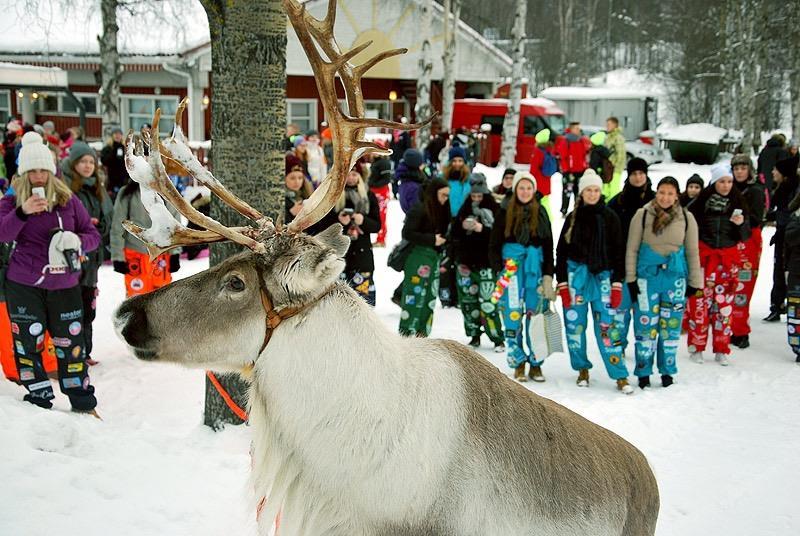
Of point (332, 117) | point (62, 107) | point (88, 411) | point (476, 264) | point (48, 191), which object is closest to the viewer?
point (332, 117)

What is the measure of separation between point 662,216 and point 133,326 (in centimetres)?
565

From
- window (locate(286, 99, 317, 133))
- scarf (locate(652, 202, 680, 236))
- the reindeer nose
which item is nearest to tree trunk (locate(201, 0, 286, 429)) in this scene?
the reindeer nose

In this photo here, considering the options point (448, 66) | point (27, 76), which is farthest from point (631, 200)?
point (27, 76)

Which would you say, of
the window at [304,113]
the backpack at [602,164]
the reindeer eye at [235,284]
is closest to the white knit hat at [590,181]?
Result: the reindeer eye at [235,284]

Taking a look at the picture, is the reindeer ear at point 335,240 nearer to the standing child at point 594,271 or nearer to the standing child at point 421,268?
the standing child at point 594,271

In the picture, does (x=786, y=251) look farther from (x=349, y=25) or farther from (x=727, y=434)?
(x=349, y=25)

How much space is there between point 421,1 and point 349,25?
18.2 ft

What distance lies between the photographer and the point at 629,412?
669cm

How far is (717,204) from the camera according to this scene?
8180mm

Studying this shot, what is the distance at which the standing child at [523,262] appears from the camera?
7.37 m

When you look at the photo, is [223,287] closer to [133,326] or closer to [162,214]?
[133,326]

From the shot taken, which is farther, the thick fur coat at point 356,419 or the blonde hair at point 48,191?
the blonde hair at point 48,191

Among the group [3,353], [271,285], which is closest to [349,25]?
[3,353]

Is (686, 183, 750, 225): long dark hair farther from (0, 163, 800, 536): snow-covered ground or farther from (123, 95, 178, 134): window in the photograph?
(123, 95, 178, 134): window
